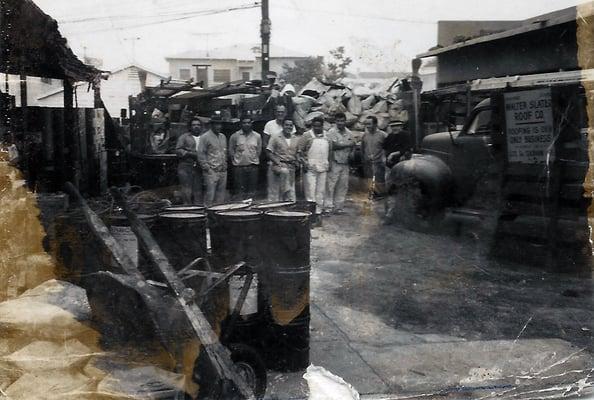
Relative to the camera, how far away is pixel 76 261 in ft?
11.2

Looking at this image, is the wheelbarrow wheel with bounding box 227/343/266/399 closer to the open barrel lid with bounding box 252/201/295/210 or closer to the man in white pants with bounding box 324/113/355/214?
the open barrel lid with bounding box 252/201/295/210

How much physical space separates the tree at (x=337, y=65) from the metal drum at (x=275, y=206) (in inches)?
37.0

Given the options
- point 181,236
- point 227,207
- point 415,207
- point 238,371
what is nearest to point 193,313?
point 238,371

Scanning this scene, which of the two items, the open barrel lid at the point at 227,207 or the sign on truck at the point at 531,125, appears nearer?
the open barrel lid at the point at 227,207

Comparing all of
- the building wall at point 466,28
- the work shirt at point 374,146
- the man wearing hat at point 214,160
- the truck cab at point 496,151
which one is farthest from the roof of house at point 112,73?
the truck cab at point 496,151

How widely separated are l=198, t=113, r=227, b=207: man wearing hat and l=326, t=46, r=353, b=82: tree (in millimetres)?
880

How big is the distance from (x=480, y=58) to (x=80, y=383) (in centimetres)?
370

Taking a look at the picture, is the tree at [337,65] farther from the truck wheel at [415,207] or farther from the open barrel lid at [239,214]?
the truck wheel at [415,207]

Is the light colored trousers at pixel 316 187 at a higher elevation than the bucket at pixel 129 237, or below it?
higher

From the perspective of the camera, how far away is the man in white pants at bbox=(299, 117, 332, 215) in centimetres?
430

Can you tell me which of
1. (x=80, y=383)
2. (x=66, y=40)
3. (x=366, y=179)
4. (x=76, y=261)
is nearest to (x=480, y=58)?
(x=366, y=179)

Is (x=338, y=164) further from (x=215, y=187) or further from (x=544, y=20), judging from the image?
(x=544, y=20)

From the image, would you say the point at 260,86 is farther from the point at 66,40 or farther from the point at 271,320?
the point at 271,320

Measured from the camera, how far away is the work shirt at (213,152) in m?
3.61
